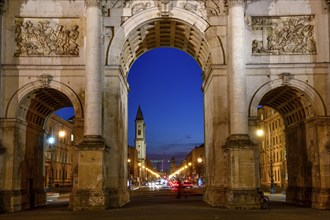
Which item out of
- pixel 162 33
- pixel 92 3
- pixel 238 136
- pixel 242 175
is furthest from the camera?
pixel 162 33

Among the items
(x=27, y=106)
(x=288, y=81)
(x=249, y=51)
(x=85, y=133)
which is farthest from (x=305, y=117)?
(x=27, y=106)

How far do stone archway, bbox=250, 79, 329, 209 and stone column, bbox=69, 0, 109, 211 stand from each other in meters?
8.47

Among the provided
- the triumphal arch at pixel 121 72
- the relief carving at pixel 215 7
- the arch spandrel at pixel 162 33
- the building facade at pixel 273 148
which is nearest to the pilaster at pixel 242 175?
the triumphal arch at pixel 121 72

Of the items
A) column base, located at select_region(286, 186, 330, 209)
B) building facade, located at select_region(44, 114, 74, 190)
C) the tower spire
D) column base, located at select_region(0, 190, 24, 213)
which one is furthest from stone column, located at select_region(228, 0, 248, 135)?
the tower spire

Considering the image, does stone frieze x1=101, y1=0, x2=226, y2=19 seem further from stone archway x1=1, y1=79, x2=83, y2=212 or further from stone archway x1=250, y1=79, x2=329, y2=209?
stone archway x1=1, y1=79, x2=83, y2=212

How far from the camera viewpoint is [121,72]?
29.3 meters

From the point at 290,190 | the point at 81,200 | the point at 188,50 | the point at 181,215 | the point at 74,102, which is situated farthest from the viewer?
the point at 188,50

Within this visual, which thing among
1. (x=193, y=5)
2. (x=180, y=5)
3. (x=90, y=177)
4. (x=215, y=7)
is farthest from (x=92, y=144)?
(x=215, y=7)

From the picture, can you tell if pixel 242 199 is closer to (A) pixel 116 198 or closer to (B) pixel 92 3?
(A) pixel 116 198

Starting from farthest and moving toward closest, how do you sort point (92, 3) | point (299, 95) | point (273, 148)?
point (273, 148)
point (299, 95)
point (92, 3)

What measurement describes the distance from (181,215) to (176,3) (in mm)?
12828

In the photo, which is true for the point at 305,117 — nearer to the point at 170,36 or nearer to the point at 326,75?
the point at 326,75

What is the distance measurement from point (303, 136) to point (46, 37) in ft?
52.5

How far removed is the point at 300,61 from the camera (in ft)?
90.5
